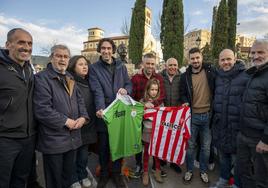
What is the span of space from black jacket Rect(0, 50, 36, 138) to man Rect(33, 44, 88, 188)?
117 millimetres

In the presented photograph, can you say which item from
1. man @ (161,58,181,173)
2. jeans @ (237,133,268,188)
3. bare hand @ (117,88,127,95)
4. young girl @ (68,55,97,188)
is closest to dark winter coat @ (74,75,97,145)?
young girl @ (68,55,97,188)

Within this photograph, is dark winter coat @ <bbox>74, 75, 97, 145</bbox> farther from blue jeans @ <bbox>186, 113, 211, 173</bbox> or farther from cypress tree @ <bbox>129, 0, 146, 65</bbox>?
cypress tree @ <bbox>129, 0, 146, 65</bbox>

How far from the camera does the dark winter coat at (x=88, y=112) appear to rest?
3.83 meters

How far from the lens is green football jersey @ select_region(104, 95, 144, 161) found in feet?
12.4

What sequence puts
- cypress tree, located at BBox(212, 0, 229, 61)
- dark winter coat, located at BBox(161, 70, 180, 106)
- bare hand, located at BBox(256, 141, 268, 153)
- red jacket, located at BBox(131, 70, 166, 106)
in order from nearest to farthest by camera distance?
bare hand, located at BBox(256, 141, 268, 153) < red jacket, located at BBox(131, 70, 166, 106) < dark winter coat, located at BBox(161, 70, 180, 106) < cypress tree, located at BBox(212, 0, 229, 61)

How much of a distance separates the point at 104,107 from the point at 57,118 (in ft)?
2.99

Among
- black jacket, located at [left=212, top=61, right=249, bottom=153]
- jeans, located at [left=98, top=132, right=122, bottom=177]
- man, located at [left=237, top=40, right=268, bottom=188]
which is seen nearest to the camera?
man, located at [left=237, top=40, right=268, bottom=188]

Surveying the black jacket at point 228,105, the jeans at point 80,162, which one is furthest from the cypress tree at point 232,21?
the jeans at point 80,162

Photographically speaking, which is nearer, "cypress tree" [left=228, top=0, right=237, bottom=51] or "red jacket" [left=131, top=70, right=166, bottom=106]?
"red jacket" [left=131, top=70, right=166, bottom=106]

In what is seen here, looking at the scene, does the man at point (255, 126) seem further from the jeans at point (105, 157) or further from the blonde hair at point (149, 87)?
the jeans at point (105, 157)

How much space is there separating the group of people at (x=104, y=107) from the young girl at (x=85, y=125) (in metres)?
0.02

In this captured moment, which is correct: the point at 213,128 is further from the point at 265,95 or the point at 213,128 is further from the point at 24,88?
the point at 24,88

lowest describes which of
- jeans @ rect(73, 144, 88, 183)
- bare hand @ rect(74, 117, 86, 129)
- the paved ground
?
the paved ground

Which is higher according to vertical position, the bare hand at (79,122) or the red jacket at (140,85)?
the red jacket at (140,85)
